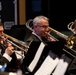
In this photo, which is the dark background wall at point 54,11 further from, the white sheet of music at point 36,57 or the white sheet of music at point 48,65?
the white sheet of music at point 48,65

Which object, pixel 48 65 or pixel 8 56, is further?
pixel 8 56

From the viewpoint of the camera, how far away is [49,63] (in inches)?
87.9

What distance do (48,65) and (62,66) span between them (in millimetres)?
155

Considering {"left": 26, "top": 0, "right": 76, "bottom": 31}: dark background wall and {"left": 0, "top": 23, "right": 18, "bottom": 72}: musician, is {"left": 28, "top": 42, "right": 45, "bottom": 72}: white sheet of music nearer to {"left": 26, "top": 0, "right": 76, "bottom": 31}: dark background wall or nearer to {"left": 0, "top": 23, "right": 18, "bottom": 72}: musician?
{"left": 0, "top": 23, "right": 18, "bottom": 72}: musician

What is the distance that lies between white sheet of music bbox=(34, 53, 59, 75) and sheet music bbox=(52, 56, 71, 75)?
0.17 ft

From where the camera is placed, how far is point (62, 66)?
2117mm

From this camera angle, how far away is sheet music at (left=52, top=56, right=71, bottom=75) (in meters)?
2.08

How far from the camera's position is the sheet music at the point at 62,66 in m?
2.08

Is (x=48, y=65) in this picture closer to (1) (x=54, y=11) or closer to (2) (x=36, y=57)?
(2) (x=36, y=57)

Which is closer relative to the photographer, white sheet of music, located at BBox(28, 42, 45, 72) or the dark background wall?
white sheet of music, located at BBox(28, 42, 45, 72)

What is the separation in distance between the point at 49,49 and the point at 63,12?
4.24 m

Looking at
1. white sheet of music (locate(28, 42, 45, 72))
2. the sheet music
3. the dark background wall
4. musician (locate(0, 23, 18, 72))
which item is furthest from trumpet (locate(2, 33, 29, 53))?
the dark background wall

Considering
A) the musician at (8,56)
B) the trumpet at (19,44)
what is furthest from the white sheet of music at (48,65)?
the trumpet at (19,44)

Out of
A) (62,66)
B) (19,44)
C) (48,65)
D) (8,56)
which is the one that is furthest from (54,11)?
(62,66)
